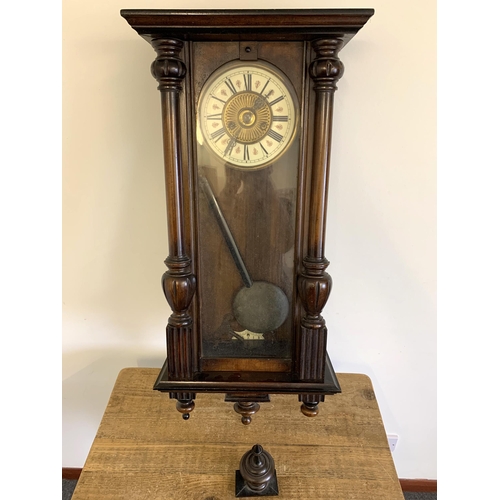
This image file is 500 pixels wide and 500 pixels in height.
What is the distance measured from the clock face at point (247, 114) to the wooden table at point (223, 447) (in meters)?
0.54

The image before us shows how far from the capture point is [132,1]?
729 mm

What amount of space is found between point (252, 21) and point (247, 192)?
0.80ft

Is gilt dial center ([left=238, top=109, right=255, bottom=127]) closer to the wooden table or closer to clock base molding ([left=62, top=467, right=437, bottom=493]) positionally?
the wooden table

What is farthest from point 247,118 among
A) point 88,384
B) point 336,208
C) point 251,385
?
point 88,384

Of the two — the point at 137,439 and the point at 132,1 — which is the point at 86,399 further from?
the point at 132,1

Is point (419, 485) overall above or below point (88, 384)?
below

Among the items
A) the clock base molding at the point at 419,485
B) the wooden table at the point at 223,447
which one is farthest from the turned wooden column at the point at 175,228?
the clock base molding at the point at 419,485

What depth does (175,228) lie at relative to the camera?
24.3 inches

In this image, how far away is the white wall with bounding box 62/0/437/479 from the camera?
74cm

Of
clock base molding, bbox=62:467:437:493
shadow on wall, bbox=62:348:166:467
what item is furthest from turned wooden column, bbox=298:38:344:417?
clock base molding, bbox=62:467:437:493

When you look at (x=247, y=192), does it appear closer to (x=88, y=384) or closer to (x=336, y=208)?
(x=336, y=208)

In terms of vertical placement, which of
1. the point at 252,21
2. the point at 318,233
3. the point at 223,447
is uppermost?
the point at 252,21
